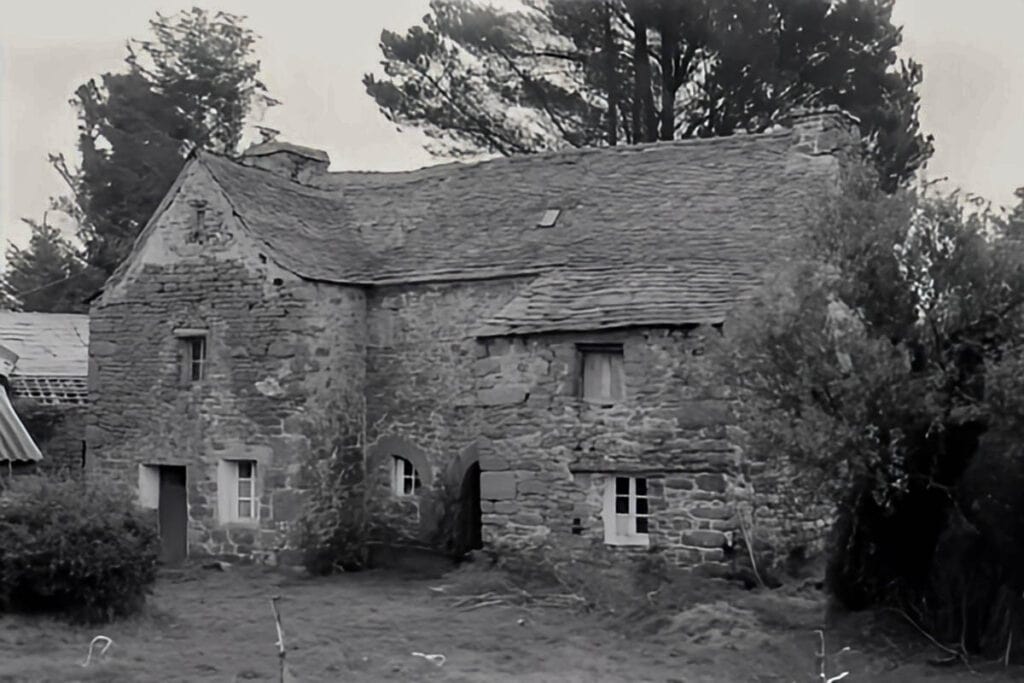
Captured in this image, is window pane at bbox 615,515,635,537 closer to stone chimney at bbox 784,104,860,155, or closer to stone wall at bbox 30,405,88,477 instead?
stone chimney at bbox 784,104,860,155

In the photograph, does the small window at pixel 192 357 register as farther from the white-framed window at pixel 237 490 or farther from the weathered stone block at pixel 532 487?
the weathered stone block at pixel 532 487

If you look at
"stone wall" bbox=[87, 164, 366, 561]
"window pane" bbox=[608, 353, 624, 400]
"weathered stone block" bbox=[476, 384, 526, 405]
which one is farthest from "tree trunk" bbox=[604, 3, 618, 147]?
"window pane" bbox=[608, 353, 624, 400]

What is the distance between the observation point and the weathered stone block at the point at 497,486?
57.3 ft

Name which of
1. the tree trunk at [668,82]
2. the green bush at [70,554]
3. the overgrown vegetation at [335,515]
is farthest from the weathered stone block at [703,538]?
the tree trunk at [668,82]

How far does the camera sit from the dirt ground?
12.3 metres

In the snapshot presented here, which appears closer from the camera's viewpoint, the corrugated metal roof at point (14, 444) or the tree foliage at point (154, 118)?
the corrugated metal roof at point (14, 444)

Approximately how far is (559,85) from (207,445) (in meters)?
15.0

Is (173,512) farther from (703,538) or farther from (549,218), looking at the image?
(703,538)

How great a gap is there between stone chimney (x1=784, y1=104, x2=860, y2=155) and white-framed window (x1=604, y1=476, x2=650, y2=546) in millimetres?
6597

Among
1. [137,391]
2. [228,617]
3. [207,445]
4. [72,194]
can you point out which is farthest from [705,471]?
[72,194]

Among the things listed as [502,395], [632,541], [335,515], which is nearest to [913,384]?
[632,541]

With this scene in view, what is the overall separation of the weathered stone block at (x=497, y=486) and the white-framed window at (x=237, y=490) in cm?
393

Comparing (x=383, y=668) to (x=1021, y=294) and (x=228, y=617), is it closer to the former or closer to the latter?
(x=228, y=617)

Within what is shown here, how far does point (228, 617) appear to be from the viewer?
15.3 m
